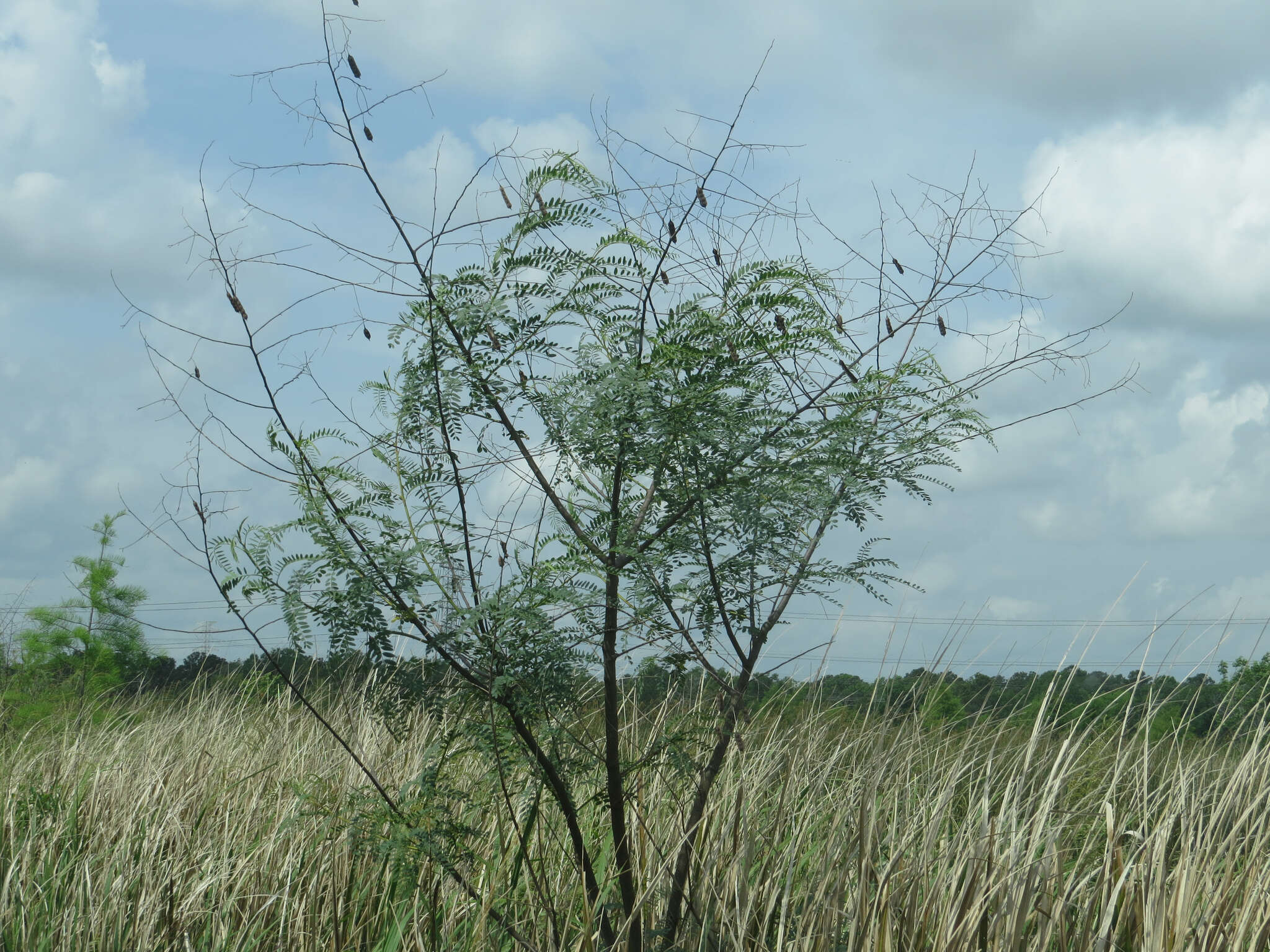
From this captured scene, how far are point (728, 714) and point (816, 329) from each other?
3.73 feet

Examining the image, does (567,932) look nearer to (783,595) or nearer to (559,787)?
(559,787)

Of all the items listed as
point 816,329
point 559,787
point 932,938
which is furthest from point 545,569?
point 932,938

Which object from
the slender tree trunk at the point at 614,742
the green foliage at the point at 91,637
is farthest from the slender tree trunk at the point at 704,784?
the green foliage at the point at 91,637

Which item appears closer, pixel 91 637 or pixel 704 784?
pixel 704 784

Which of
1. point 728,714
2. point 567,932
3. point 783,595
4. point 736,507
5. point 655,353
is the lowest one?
point 567,932

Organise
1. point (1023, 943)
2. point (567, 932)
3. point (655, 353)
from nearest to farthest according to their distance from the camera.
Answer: point (1023, 943), point (655, 353), point (567, 932)

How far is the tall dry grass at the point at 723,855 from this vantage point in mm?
2738

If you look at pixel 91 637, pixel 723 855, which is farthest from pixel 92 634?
pixel 723 855

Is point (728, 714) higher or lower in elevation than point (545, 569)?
lower

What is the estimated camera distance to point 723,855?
3318 mm

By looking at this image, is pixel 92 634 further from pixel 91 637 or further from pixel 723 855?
pixel 723 855

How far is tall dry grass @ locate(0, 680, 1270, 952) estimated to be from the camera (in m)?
2.74

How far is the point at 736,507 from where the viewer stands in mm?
2584

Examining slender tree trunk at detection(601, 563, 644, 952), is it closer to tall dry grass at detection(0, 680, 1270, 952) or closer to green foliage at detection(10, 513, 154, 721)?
tall dry grass at detection(0, 680, 1270, 952)
